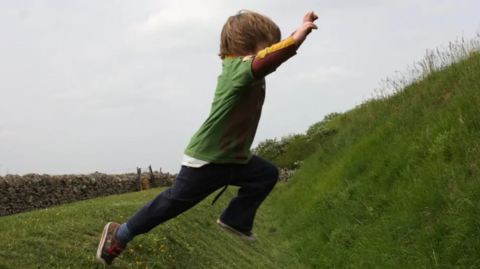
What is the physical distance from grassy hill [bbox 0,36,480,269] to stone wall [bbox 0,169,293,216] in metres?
8.83

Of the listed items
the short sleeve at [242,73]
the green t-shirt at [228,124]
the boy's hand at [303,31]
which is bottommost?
the green t-shirt at [228,124]

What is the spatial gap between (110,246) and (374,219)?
3388mm

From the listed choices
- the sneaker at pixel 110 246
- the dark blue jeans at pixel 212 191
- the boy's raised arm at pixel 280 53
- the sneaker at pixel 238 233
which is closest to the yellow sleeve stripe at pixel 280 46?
the boy's raised arm at pixel 280 53

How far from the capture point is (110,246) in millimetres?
4230

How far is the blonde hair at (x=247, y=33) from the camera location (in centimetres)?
370

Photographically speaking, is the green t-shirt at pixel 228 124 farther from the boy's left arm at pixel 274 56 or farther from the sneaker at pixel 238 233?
the sneaker at pixel 238 233

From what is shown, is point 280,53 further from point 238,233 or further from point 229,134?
point 238,233

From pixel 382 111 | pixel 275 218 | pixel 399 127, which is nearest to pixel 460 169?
pixel 399 127

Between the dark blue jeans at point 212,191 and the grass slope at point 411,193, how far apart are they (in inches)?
62.8

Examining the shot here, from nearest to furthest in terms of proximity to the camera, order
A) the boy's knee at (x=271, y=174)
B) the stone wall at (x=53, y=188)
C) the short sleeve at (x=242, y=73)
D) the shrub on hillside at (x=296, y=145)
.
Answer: the short sleeve at (x=242, y=73)
the boy's knee at (x=271, y=174)
the stone wall at (x=53, y=188)
the shrub on hillside at (x=296, y=145)

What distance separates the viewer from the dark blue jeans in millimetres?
3859

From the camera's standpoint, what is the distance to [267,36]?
3748 millimetres

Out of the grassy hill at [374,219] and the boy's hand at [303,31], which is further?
the grassy hill at [374,219]

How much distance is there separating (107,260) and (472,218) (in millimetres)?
3104
